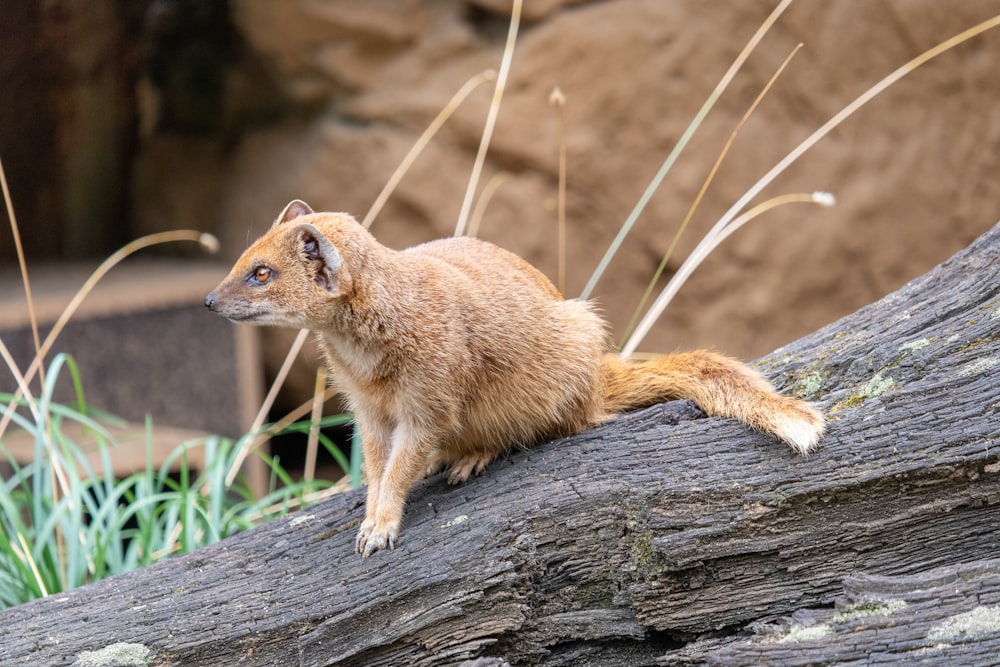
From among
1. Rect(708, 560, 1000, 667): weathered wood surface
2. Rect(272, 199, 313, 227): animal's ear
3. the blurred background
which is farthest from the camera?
the blurred background

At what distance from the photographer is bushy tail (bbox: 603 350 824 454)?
1.78 m

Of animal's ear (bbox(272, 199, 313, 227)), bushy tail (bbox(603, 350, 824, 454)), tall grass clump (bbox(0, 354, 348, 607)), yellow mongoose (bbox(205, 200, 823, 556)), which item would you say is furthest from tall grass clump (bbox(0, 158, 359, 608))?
bushy tail (bbox(603, 350, 824, 454))

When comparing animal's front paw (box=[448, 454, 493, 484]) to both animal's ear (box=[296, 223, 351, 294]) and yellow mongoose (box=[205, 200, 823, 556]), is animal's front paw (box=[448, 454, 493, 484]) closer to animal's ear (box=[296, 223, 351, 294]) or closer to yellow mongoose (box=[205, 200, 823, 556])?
yellow mongoose (box=[205, 200, 823, 556])

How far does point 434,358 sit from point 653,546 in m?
0.56

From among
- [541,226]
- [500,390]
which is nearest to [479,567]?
[500,390]

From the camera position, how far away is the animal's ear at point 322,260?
1930 millimetres

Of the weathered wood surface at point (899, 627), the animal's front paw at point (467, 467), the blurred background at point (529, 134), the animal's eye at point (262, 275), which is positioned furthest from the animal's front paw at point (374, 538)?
the blurred background at point (529, 134)

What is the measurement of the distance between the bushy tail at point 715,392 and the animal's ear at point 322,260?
62 cm

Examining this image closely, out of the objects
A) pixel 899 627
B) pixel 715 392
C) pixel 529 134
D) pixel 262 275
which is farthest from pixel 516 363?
pixel 529 134

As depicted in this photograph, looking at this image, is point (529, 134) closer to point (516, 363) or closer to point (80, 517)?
point (516, 363)

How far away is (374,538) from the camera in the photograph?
6.31 ft

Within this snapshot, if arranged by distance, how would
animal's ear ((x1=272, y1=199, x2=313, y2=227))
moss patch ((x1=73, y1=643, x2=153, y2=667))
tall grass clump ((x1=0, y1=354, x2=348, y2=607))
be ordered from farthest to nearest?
tall grass clump ((x1=0, y1=354, x2=348, y2=607)), animal's ear ((x1=272, y1=199, x2=313, y2=227)), moss patch ((x1=73, y1=643, x2=153, y2=667))

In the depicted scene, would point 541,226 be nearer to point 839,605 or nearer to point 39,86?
point 39,86

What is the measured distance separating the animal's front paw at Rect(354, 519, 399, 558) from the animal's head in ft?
1.37
